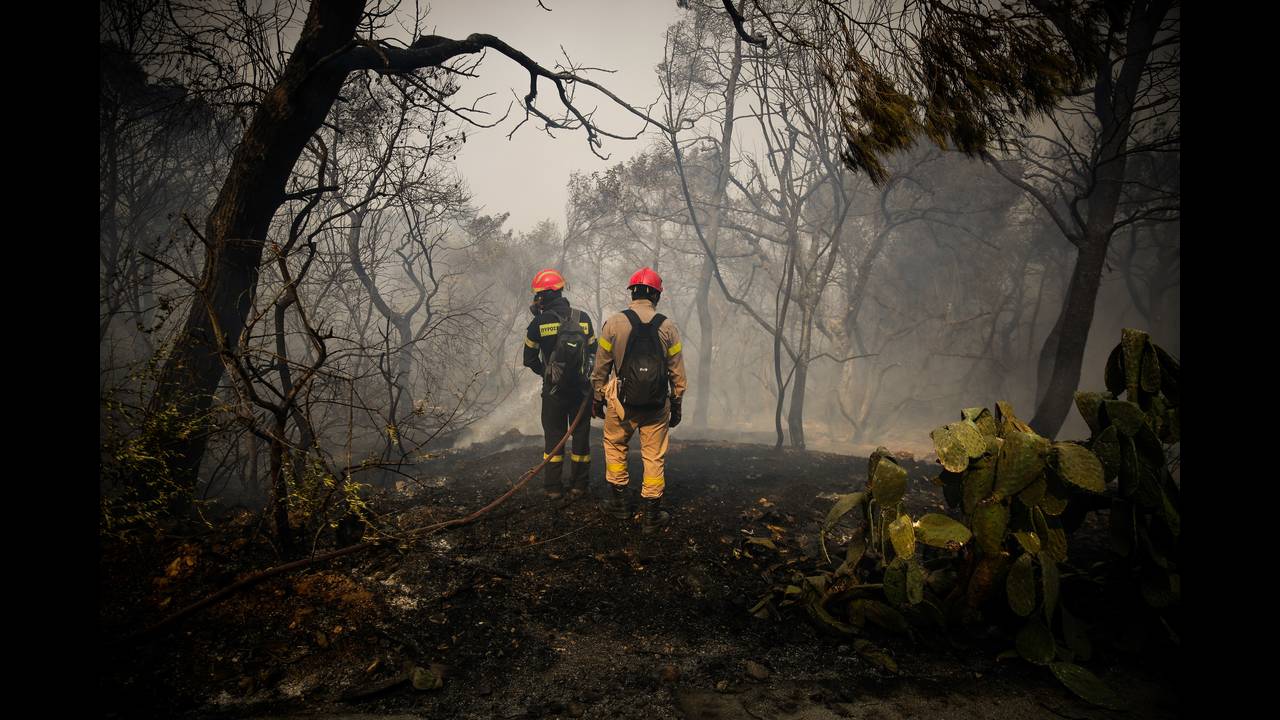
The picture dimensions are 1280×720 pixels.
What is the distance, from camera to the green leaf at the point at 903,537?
256 cm

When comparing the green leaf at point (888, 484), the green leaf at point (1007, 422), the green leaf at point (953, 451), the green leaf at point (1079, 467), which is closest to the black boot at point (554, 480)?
the green leaf at point (888, 484)

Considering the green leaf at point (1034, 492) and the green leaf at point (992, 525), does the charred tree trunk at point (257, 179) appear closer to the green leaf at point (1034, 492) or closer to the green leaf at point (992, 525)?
the green leaf at point (992, 525)

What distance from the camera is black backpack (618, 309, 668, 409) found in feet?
14.6

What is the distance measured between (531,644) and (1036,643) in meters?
2.44

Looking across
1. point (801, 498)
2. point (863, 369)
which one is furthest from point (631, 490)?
point (863, 369)

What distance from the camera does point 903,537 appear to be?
102 inches

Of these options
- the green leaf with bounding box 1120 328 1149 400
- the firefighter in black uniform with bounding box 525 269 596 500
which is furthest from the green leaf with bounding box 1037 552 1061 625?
the firefighter in black uniform with bounding box 525 269 596 500

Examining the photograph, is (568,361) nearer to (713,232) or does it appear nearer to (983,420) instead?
(983,420)

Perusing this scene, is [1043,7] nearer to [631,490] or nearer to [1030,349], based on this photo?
[631,490]

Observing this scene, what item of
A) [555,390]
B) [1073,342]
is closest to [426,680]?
[555,390]

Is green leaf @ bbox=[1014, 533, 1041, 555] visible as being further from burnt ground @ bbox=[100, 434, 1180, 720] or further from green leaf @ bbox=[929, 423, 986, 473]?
burnt ground @ bbox=[100, 434, 1180, 720]

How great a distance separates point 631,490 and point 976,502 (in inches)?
131

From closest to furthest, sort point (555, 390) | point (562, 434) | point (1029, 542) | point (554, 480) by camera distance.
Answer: point (1029, 542) < point (554, 480) < point (555, 390) < point (562, 434)

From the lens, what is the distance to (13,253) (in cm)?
79
